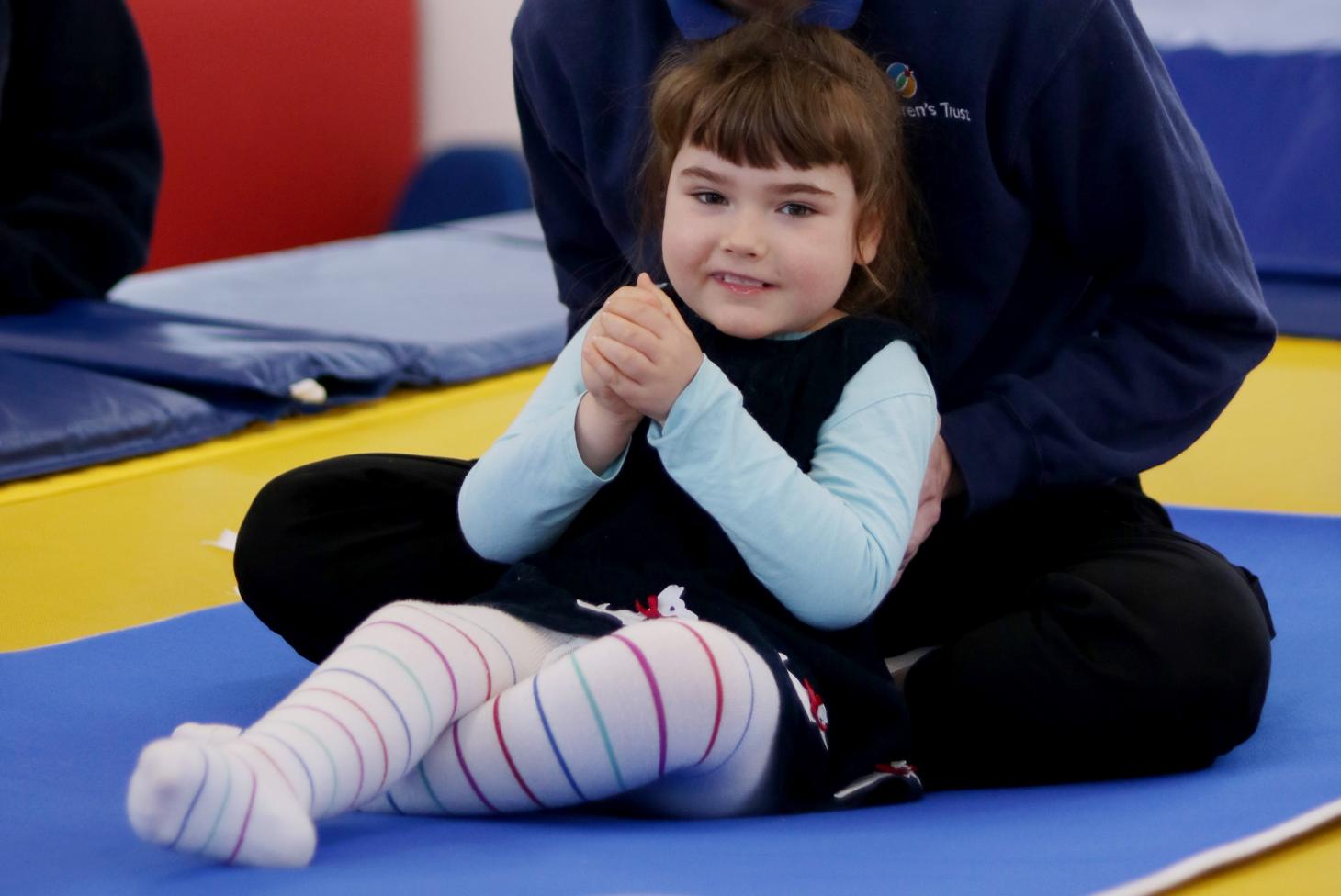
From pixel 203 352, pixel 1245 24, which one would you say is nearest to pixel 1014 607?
pixel 203 352

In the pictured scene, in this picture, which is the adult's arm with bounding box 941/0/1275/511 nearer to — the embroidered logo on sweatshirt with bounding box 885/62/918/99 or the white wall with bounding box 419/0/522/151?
the embroidered logo on sweatshirt with bounding box 885/62/918/99

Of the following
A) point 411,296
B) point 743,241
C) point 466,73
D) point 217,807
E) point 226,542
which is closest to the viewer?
point 217,807

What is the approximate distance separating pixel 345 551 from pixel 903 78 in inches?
21.3

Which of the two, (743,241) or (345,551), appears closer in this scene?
(743,241)

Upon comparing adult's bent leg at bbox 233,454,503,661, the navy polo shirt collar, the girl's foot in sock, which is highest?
the navy polo shirt collar

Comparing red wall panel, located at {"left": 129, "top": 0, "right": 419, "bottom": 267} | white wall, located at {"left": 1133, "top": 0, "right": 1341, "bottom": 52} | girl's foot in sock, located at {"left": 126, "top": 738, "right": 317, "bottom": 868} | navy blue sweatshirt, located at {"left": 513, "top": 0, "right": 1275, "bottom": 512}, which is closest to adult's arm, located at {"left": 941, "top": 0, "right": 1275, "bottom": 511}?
navy blue sweatshirt, located at {"left": 513, "top": 0, "right": 1275, "bottom": 512}

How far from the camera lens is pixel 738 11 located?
127cm

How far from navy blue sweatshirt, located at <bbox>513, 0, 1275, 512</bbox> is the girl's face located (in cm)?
16

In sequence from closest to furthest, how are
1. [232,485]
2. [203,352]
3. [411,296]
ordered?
[232,485]
[203,352]
[411,296]

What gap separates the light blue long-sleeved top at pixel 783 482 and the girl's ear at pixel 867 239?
0.07 m

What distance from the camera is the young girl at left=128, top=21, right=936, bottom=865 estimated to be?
0.96 m

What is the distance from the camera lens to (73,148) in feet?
8.25

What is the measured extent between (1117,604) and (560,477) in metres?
0.37

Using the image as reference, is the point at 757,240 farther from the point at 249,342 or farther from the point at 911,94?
the point at 249,342
